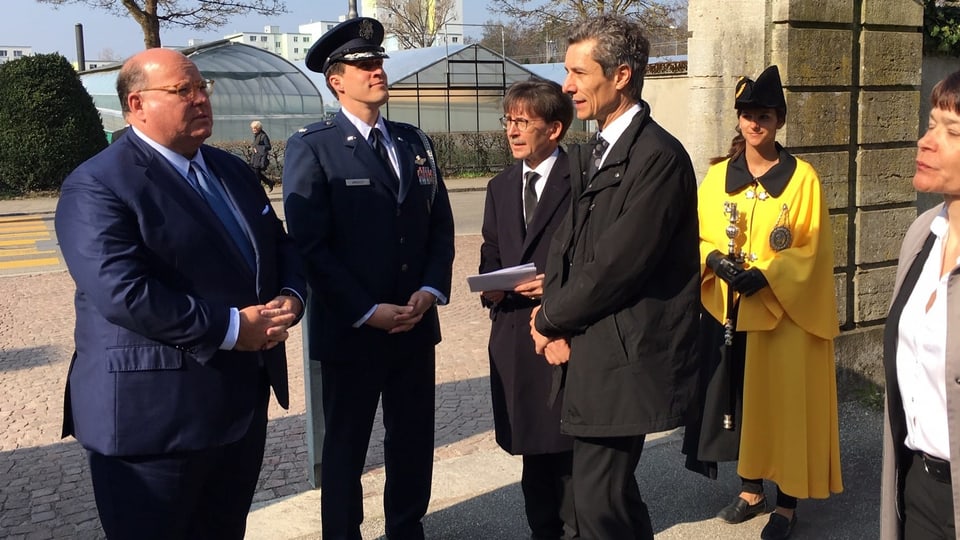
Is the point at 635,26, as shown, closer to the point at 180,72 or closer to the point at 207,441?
the point at 180,72

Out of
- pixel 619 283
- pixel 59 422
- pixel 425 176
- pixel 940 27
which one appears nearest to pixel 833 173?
pixel 940 27

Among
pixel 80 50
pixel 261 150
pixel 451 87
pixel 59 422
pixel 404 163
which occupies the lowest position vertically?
pixel 59 422

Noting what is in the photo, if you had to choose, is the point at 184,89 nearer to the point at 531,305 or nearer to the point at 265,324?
the point at 265,324

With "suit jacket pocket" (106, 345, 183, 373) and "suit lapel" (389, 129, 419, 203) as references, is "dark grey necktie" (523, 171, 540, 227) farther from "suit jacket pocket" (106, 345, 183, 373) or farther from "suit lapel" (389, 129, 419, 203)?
"suit jacket pocket" (106, 345, 183, 373)

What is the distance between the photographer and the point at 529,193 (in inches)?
142

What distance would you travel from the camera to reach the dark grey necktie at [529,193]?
3572 mm

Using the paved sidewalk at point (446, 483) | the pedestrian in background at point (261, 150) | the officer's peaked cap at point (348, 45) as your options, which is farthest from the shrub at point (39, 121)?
the officer's peaked cap at point (348, 45)

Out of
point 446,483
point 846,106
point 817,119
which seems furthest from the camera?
point 846,106

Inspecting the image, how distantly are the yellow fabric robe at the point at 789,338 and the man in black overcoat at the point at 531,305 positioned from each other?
100 cm

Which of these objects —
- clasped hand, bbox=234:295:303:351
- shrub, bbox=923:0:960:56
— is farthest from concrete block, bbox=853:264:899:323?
clasped hand, bbox=234:295:303:351

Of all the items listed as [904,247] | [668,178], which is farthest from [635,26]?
[904,247]

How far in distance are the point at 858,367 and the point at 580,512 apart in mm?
3567

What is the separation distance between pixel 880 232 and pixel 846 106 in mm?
898

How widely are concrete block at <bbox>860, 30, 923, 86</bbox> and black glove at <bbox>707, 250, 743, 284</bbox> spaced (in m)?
2.21
